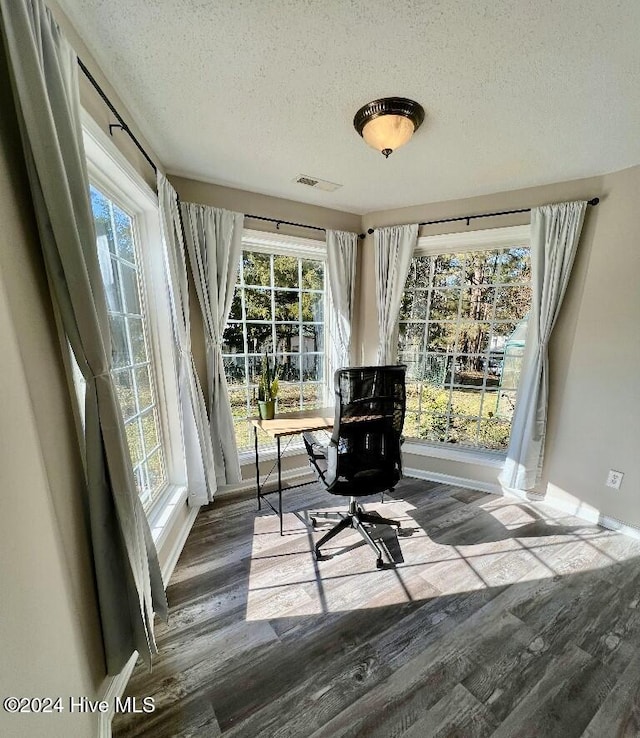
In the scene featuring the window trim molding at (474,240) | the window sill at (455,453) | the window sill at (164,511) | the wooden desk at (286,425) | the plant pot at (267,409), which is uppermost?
the window trim molding at (474,240)

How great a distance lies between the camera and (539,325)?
2324 millimetres

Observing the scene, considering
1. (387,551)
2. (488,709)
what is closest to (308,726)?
(488,709)

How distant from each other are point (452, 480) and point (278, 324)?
217cm

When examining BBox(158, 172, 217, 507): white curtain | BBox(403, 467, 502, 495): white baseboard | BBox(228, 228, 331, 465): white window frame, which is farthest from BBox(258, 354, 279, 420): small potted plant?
BBox(403, 467, 502, 495): white baseboard

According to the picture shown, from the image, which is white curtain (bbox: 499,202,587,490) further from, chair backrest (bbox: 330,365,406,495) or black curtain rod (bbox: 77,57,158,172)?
black curtain rod (bbox: 77,57,158,172)

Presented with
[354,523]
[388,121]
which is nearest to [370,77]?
[388,121]

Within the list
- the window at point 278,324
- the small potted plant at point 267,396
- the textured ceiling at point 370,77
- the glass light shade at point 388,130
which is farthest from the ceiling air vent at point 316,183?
the small potted plant at point 267,396

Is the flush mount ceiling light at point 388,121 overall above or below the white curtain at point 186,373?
above

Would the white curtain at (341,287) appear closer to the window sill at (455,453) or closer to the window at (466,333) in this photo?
the window at (466,333)

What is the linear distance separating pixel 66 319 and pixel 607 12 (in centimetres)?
201

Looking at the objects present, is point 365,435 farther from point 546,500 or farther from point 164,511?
point 546,500

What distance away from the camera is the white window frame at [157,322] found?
164 centimetres

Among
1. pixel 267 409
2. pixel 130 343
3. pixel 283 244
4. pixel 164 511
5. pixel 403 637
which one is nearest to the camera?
pixel 403 637

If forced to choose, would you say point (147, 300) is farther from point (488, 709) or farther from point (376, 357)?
point (488, 709)
